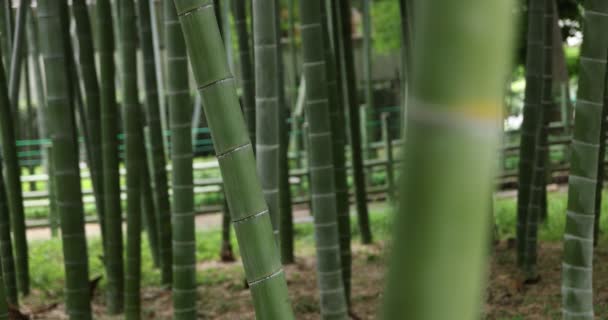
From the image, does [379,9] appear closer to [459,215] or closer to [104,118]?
[104,118]

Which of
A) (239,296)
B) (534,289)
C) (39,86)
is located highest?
(39,86)

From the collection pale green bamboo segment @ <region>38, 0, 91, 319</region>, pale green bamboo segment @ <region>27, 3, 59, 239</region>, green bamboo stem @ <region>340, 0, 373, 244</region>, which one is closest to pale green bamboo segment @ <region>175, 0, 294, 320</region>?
pale green bamboo segment @ <region>38, 0, 91, 319</region>

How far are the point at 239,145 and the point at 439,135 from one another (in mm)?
851

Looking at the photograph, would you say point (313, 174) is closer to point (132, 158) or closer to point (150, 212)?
point (132, 158)

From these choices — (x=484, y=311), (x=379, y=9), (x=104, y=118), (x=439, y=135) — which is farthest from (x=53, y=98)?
(x=379, y=9)

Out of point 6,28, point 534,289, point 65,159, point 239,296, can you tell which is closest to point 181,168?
point 65,159

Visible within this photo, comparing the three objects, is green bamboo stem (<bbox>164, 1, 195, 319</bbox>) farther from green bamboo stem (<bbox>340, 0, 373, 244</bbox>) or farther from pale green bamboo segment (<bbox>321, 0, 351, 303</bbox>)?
green bamboo stem (<bbox>340, 0, 373, 244</bbox>)

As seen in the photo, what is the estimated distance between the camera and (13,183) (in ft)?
16.3

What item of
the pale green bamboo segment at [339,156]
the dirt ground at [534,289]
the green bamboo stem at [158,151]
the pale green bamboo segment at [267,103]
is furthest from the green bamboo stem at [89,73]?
the dirt ground at [534,289]

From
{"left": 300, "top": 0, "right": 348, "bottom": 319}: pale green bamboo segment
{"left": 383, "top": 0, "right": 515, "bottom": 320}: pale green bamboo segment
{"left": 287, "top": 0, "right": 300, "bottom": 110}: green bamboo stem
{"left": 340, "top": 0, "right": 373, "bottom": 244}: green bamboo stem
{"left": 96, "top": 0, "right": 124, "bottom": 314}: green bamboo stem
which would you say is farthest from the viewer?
{"left": 287, "top": 0, "right": 300, "bottom": 110}: green bamboo stem

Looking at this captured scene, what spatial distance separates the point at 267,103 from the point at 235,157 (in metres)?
1.05

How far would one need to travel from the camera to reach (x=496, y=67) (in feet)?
3.07

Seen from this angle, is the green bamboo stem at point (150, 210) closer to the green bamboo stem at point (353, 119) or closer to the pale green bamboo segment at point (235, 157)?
the green bamboo stem at point (353, 119)

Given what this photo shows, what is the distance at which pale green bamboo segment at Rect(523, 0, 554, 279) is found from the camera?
14.9ft
